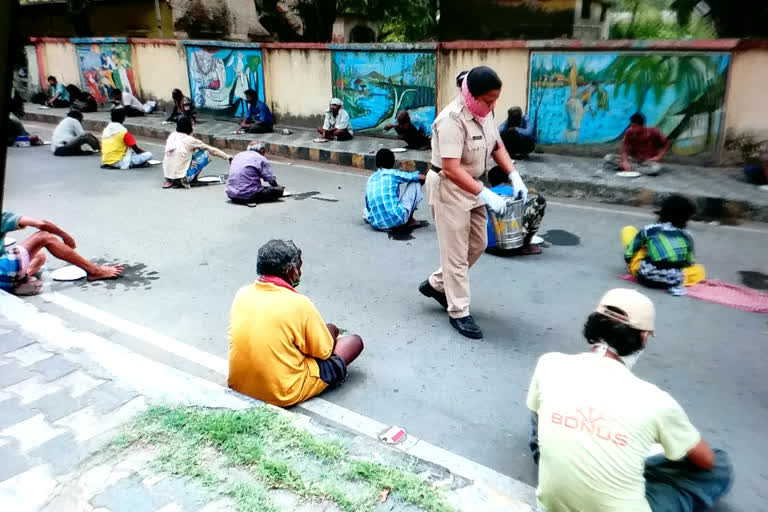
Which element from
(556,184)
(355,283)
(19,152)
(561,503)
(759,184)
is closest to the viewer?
(561,503)

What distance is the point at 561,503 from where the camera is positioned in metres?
2.28

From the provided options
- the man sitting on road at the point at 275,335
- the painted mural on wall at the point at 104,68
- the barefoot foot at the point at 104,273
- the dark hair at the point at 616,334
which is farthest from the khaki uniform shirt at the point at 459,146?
the painted mural on wall at the point at 104,68

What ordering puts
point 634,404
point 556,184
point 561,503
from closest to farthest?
point 634,404, point 561,503, point 556,184

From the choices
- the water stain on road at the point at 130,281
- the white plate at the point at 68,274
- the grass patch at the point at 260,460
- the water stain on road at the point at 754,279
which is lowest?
the water stain on road at the point at 130,281

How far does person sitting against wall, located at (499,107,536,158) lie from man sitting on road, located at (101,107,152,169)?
646 centimetres

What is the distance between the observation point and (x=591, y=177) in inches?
334

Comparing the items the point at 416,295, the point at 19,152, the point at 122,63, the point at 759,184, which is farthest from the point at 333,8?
the point at 416,295

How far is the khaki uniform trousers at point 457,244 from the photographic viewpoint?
4.19m

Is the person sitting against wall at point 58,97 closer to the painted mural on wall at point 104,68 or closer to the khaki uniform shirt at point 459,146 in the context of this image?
the painted mural on wall at point 104,68

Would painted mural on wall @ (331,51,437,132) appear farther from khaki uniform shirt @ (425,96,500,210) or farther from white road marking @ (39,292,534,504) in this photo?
white road marking @ (39,292,534,504)

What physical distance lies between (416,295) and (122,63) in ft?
51.9

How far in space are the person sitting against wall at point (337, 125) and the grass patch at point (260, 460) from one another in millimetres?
9571

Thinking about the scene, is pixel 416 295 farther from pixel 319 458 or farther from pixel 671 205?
pixel 319 458

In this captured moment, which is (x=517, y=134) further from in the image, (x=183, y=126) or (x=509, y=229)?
(x=183, y=126)
